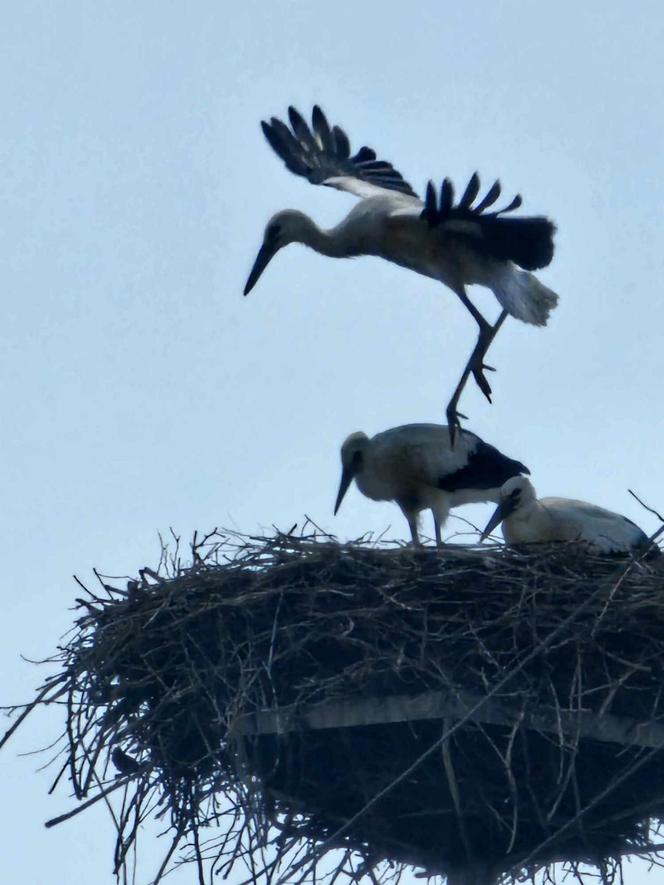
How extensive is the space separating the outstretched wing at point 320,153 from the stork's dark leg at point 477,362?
3.71 feet

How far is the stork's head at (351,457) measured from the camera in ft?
30.2

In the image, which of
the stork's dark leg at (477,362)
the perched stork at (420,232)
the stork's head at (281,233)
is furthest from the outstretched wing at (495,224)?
the stork's head at (281,233)

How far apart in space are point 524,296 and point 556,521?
109cm

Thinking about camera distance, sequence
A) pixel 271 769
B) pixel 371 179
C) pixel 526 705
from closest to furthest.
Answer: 1. pixel 526 705
2. pixel 271 769
3. pixel 371 179

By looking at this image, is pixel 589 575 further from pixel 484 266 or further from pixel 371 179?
pixel 371 179

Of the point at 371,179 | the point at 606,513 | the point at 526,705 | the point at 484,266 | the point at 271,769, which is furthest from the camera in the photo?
the point at 371,179

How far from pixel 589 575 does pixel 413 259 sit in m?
2.55

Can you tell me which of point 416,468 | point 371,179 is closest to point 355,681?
point 416,468

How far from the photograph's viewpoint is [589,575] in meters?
7.00

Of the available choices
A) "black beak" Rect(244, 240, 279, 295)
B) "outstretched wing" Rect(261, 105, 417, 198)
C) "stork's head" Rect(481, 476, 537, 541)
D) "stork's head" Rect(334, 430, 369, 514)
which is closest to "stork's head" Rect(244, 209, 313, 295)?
"black beak" Rect(244, 240, 279, 295)

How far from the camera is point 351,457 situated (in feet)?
30.3

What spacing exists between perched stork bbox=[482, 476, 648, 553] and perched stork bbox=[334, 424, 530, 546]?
60 centimetres

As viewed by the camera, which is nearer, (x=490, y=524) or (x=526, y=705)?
(x=526, y=705)

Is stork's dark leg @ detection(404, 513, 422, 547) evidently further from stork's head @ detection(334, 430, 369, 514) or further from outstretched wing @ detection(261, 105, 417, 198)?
outstretched wing @ detection(261, 105, 417, 198)
